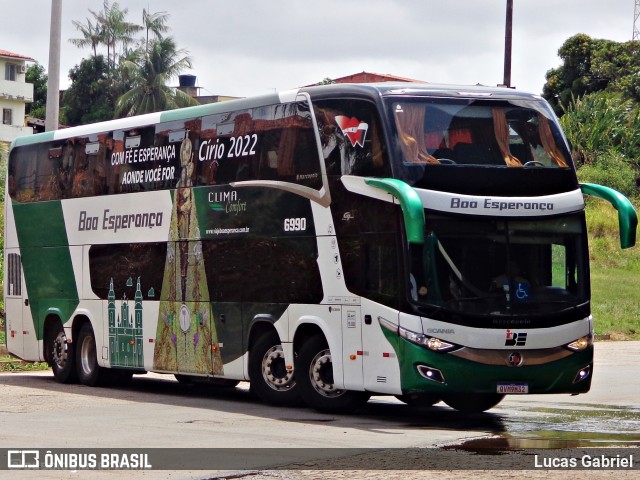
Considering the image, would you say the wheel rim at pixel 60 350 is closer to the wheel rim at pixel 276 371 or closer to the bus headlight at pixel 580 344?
the wheel rim at pixel 276 371

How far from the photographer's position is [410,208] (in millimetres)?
14695

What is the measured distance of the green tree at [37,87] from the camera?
9481cm

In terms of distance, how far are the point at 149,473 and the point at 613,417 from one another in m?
7.21

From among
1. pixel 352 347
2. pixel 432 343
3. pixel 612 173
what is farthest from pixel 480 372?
pixel 612 173

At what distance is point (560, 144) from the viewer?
16.3 meters

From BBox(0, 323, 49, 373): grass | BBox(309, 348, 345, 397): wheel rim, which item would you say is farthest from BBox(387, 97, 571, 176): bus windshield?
BBox(0, 323, 49, 373): grass

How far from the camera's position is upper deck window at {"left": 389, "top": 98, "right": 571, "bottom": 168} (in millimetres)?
15586

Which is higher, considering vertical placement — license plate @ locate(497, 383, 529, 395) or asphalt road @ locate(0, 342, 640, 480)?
license plate @ locate(497, 383, 529, 395)

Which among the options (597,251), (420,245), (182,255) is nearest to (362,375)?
(420,245)

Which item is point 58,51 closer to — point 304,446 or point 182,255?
point 182,255

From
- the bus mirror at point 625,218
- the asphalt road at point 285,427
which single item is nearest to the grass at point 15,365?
the asphalt road at point 285,427

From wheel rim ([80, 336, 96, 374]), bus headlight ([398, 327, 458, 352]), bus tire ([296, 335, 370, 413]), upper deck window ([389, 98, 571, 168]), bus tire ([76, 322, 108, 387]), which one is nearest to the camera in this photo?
bus headlight ([398, 327, 458, 352])

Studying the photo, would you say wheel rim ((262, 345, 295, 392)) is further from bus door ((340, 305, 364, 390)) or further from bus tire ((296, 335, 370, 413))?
bus door ((340, 305, 364, 390))

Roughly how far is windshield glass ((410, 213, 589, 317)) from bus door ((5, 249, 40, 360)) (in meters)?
9.82
